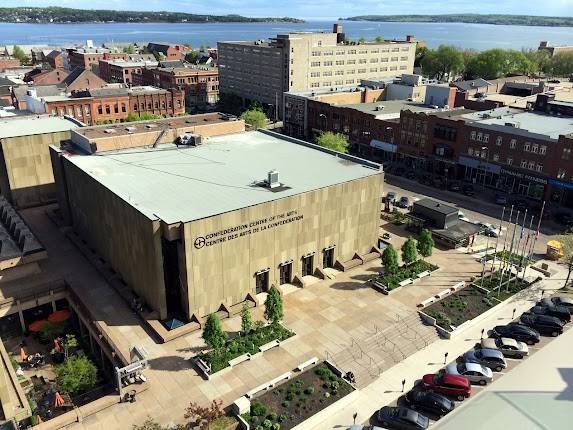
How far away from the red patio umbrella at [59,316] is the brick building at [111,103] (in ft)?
207

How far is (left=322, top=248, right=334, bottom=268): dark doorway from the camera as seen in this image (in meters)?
55.6

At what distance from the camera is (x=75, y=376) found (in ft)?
129

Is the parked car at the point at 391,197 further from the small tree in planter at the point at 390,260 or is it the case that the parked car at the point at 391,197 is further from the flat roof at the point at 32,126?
the flat roof at the point at 32,126

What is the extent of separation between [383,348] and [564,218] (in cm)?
4397

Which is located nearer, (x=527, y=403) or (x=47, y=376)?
(x=527, y=403)

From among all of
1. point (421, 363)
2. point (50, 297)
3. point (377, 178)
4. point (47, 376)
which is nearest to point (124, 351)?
point (47, 376)

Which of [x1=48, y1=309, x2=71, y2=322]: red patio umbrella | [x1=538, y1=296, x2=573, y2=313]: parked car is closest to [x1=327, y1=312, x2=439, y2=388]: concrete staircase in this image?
[x1=538, y1=296, x2=573, y2=313]: parked car

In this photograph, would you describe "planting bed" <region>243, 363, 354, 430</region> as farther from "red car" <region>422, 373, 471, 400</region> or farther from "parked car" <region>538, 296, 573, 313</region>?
Answer: "parked car" <region>538, 296, 573, 313</region>

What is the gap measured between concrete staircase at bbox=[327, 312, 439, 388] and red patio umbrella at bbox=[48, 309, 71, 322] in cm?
2752

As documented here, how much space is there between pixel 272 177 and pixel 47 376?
28.3 m

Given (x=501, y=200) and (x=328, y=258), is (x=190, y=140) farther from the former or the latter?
(x=501, y=200)

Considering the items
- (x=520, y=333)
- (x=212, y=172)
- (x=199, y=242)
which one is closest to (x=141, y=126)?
(x=212, y=172)

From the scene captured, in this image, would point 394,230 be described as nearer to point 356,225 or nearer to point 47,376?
point 356,225

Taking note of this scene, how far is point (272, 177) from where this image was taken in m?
51.5
